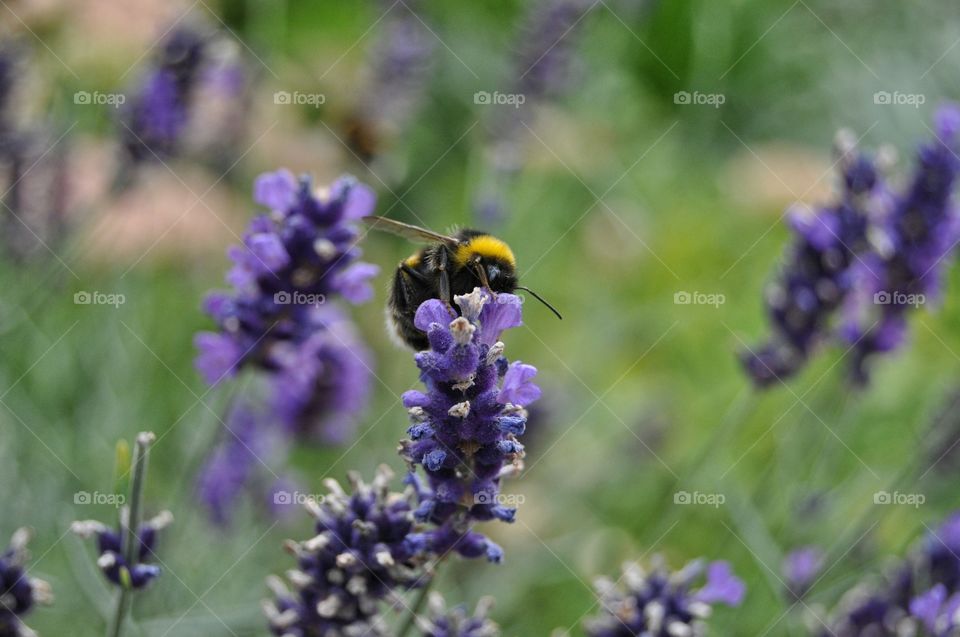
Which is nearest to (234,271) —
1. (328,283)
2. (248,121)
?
(328,283)

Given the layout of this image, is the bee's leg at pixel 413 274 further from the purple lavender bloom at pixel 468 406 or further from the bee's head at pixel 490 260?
the purple lavender bloom at pixel 468 406

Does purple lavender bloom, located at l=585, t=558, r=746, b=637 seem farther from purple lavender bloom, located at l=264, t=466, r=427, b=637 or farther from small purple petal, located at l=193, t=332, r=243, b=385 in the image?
small purple petal, located at l=193, t=332, r=243, b=385

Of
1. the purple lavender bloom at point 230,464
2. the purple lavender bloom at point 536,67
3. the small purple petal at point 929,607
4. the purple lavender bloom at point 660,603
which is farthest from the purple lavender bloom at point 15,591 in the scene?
the purple lavender bloom at point 536,67

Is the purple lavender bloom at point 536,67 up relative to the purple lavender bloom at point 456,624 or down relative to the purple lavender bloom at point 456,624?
up

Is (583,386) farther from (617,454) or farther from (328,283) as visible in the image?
(328,283)

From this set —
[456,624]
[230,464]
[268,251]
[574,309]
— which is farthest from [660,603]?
[574,309]

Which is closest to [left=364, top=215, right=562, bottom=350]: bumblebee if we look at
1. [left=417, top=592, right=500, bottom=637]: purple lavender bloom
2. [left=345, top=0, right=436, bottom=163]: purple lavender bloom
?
[left=417, top=592, right=500, bottom=637]: purple lavender bloom

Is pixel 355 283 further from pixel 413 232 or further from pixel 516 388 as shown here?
pixel 516 388
